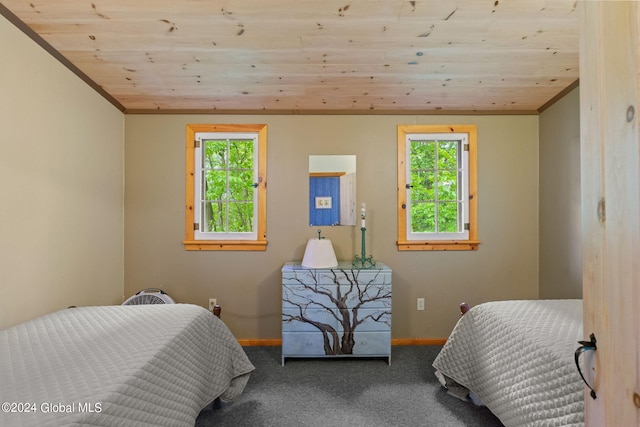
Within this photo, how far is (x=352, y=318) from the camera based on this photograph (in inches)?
98.2

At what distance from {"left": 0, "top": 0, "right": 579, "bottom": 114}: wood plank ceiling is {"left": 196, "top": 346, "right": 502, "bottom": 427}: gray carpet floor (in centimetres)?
224

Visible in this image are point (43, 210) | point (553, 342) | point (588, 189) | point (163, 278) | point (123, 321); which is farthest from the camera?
point (163, 278)

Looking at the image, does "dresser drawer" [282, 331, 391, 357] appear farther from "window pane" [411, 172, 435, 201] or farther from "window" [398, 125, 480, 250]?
"window pane" [411, 172, 435, 201]

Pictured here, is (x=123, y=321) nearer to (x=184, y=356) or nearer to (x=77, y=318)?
(x=77, y=318)

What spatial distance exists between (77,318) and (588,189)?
232 cm

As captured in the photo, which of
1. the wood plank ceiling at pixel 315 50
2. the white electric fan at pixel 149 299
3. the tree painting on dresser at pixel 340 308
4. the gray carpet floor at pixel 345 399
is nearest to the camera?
the wood plank ceiling at pixel 315 50

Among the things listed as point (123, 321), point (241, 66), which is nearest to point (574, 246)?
point (241, 66)

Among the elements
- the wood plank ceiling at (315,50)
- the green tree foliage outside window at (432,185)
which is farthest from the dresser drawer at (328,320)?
the wood plank ceiling at (315,50)

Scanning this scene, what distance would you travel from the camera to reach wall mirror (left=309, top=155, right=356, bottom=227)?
9.66 feet

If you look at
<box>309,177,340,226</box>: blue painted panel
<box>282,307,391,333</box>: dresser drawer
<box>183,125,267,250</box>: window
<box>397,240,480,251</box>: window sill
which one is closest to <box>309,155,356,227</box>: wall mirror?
<box>309,177,340,226</box>: blue painted panel

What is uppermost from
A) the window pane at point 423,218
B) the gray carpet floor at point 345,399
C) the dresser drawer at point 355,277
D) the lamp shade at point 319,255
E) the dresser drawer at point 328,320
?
the window pane at point 423,218

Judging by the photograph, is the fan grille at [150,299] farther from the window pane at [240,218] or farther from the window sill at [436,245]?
the window sill at [436,245]

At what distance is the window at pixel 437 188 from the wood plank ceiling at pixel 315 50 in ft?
0.99

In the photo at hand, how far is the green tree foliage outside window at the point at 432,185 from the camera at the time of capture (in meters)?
3.00
